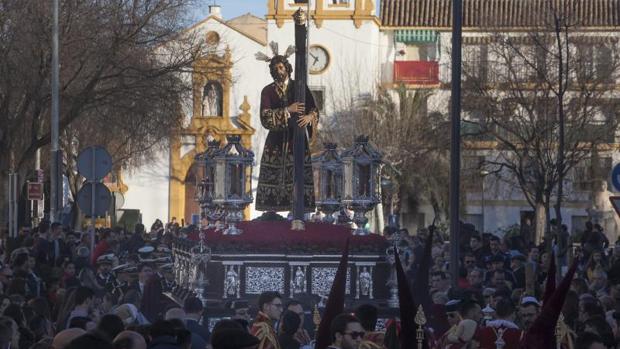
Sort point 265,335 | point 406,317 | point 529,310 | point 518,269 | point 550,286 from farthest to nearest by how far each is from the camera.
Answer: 1. point 518,269
2. point 529,310
3. point 265,335
4. point 550,286
5. point 406,317

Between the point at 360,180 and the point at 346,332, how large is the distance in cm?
1045

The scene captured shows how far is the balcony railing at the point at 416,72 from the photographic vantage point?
64.1 metres

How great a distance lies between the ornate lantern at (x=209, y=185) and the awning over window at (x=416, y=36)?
4719 centimetres

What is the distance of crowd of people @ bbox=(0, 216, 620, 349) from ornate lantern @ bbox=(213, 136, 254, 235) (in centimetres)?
116

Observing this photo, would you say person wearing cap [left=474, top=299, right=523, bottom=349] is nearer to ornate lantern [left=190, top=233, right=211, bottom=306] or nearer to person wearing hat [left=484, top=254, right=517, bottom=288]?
ornate lantern [left=190, top=233, right=211, bottom=306]

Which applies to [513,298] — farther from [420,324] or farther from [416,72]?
[416,72]

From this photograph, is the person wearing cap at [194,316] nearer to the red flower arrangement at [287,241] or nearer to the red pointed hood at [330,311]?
the red pointed hood at [330,311]

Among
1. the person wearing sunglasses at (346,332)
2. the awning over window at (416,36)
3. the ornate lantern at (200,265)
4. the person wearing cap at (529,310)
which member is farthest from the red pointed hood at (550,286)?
the awning over window at (416,36)

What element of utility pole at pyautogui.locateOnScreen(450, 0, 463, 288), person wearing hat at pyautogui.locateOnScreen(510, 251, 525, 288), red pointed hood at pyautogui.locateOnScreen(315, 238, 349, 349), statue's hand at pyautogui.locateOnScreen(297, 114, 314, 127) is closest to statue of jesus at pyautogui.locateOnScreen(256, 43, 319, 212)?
statue's hand at pyautogui.locateOnScreen(297, 114, 314, 127)

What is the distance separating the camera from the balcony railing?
64.1m

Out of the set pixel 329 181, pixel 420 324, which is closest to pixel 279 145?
pixel 329 181

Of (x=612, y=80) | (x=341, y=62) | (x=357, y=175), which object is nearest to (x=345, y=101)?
(x=341, y=62)

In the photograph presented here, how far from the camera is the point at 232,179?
65.6 feet

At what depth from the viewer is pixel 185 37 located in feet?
121
